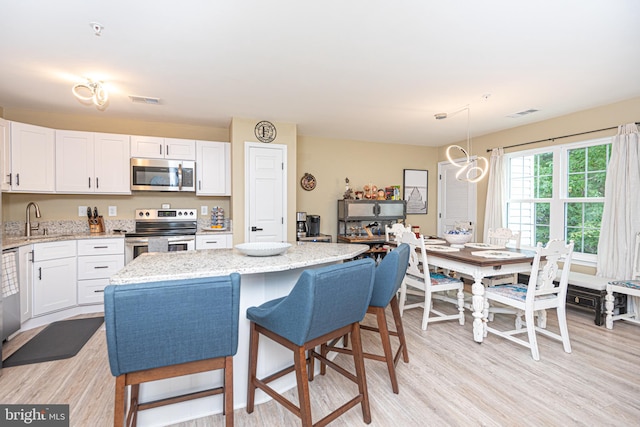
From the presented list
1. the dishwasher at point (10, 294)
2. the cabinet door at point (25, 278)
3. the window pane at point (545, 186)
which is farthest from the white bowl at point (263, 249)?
the window pane at point (545, 186)

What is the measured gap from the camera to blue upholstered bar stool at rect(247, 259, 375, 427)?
1.47 m

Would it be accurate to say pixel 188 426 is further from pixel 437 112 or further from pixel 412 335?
pixel 437 112

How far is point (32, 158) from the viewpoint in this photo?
12.1 ft

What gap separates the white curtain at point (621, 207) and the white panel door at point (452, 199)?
75.5 inches

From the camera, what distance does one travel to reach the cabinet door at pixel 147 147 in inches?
165

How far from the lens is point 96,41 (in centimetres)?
234

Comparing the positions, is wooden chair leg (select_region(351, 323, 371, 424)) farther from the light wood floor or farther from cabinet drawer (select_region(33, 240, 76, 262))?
cabinet drawer (select_region(33, 240, 76, 262))

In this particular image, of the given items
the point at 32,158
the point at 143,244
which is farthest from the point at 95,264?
the point at 32,158

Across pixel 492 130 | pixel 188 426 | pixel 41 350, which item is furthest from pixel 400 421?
pixel 492 130

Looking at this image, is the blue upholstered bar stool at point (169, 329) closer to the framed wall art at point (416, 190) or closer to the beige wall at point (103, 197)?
the beige wall at point (103, 197)

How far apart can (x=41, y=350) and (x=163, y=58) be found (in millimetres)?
2717

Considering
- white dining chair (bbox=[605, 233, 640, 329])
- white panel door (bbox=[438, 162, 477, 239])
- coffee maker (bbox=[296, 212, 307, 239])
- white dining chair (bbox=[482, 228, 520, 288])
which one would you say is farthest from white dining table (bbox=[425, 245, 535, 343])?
white panel door (bbox=[438, 162, 477, 239])

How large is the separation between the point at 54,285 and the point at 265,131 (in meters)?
3.01

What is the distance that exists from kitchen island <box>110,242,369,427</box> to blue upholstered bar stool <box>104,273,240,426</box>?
11.0 inches
